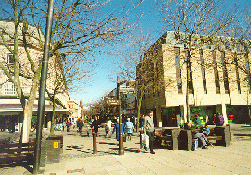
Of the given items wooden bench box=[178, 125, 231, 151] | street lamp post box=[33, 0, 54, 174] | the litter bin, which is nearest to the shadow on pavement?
the litter bin

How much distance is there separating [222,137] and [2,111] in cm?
2076

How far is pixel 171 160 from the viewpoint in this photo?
6.46 m

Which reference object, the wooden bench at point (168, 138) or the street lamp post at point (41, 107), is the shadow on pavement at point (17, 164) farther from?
the wooden bench at point (168, 138)

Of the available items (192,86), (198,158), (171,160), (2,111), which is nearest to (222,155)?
(198,158)

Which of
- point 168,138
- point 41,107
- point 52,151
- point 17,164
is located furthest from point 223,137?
point 17,164

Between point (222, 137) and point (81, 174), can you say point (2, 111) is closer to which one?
point (81, 174)

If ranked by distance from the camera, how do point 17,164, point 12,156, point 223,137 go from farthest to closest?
point 223,137 < point 17,164 < point 12,156

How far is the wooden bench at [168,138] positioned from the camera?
8407 mm

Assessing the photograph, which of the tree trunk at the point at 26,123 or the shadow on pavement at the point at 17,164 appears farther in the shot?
the tree trunk at the point at 26,123

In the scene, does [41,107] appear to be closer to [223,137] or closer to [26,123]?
[26,123]

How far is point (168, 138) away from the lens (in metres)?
8.73

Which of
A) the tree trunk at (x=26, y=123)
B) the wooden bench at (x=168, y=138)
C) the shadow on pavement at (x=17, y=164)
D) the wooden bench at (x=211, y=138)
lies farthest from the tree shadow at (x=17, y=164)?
the wooden bench at (x=211, y=138)

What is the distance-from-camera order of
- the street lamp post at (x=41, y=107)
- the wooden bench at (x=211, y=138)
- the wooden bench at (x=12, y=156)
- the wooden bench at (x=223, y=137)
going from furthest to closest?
the wooden bench at (x=223, y=137)
the wooden bench at (x=211, y=138)
the wooden bench at (x=12, y=156)
the street lamp post at (x=41, y=107)

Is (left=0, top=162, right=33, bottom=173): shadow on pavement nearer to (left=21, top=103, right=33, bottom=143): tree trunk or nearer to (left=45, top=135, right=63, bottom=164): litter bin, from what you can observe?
(left=45, top=135, right=63, bottom=164): litter bin
